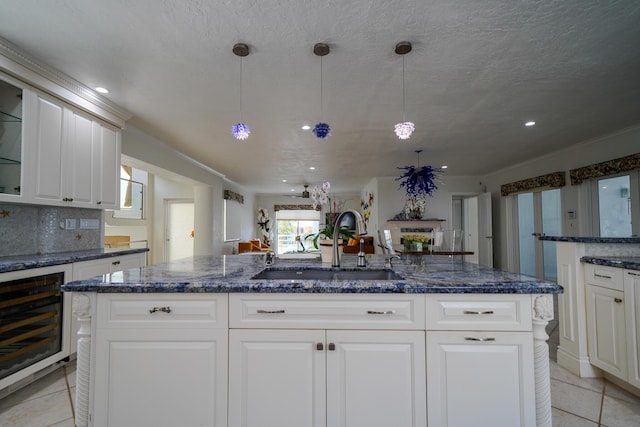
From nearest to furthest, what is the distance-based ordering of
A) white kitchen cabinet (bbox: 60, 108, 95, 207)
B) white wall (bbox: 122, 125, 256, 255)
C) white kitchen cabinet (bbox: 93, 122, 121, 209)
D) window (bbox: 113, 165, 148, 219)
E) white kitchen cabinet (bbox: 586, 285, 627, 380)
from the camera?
white kitchen cabinet (bbox: 586, 285, 627, 380) → white kitchen cabinet (bbox: 60, 108, 95, 207) → white kitchen cabinet (bbox: 93, 122, 121, 209) → white wall (bbox: 122, 125, 256, 255) → window (bbox: 113, 165, 148, 219)

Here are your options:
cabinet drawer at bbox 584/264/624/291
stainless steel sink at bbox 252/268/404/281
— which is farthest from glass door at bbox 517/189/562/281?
stainless steel sink at bbox 252/268/404/281

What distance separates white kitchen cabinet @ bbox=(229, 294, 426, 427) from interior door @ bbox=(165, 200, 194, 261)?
6712 millimetres

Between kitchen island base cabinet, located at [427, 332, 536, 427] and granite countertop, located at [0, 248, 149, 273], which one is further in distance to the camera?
granite countertop, located at [0, 248, 149, 273]

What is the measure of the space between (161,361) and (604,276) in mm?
2698

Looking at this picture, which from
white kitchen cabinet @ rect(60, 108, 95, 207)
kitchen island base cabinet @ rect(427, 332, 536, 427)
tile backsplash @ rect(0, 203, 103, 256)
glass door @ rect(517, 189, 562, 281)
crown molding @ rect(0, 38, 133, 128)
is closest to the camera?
kitchen island base cabinet @ rect(427, 332, 536, 427)

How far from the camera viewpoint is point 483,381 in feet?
3.88

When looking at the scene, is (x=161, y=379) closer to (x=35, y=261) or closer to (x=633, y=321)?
(x=35, y=261)

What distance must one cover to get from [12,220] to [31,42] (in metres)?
1.34

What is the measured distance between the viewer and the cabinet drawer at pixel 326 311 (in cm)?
121

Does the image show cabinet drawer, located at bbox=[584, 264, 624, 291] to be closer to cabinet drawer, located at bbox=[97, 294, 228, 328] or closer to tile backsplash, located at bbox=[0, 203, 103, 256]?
cabinet drawer, located at bbox=[97, 294, 228, 328]

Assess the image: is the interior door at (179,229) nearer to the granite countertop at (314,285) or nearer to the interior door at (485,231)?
the granite countertop at (314,285)

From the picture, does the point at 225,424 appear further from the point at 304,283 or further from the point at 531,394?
Answer: the point at 531,394

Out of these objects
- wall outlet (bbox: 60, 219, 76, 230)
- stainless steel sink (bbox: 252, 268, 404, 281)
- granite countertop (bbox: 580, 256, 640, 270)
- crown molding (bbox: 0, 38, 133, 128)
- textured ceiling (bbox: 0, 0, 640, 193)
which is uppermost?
textured ceiling (bbox: 0, 0, 640, 193)

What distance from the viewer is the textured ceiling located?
175cm
